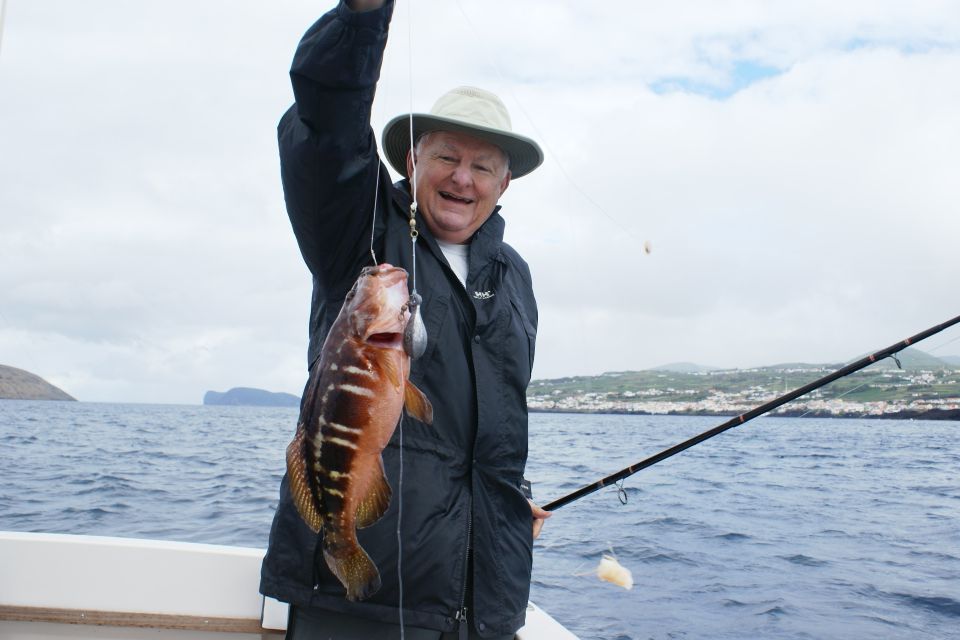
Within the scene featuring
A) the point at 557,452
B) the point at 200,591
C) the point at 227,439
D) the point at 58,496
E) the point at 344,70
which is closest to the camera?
the point at 344,70

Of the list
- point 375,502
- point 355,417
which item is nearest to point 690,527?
point 375,502

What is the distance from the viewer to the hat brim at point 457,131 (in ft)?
9.09

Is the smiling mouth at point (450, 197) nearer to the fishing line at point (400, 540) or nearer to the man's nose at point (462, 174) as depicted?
the man's nose at point (462, 174)

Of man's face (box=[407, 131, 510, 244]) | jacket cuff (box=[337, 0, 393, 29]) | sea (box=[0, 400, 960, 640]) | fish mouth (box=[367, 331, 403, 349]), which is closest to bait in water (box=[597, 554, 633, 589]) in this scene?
sea (box=[0, 400, 960, 640])

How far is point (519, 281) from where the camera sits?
126 inches

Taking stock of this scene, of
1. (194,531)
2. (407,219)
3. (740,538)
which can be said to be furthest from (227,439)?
(407,219)

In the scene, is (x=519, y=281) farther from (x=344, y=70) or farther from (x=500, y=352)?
(x=344, y=70)

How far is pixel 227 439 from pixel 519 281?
29.9m

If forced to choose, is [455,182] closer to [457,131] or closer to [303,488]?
[457,131]

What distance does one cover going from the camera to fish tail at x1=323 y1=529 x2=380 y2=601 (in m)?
2.04

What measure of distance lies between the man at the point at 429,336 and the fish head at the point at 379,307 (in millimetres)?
416

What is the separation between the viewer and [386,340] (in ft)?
6.52

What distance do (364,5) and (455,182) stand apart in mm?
816

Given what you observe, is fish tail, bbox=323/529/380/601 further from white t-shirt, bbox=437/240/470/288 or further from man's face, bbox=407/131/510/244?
man's face, bbox=407/131/510/244
